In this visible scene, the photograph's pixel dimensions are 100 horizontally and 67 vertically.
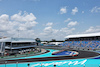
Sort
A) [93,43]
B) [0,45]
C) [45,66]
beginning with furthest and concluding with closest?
[93,43] < [0,45] < [45,66]

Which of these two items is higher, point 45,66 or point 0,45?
point 0,45

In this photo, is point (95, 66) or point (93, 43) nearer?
point (95, 66)

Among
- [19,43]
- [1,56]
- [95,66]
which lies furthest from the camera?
[19,43]

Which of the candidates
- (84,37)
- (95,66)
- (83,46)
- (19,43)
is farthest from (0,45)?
(84,37)

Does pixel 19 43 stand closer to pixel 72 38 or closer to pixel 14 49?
pixel 14 49

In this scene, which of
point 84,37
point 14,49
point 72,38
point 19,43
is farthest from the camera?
point 72,38

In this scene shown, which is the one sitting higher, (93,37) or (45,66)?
(93,37)

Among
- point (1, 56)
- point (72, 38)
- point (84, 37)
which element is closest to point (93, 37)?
point (84, 37)

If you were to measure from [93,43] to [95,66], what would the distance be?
50.2 metres

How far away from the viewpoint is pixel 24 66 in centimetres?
2198

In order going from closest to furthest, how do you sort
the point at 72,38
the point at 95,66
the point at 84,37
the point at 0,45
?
the point at 95,66 < the point at 0,45 < the point at 84,37 < the point at 72,38

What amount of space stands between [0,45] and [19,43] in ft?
34.8

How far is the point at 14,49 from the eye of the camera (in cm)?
4631

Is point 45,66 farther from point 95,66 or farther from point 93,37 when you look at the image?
point 93,37
